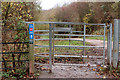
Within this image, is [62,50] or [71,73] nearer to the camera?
[71,73]

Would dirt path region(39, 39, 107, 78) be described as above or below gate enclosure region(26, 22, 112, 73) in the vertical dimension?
below

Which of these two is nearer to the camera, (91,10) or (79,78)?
(79,78)

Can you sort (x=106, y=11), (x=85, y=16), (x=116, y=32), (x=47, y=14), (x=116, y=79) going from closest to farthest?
(x=116, y=79) < (x=116, y=32) < (x=47, y=14) < (x=106, y=11) < (x=85, y=16)

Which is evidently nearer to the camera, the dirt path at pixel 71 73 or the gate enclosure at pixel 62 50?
the dirt path at pixel 71 73

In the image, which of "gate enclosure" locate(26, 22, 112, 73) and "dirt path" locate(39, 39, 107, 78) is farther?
"gate enclosure" locate(26, 22, 112, 73)

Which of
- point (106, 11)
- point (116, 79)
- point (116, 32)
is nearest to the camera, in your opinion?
point (116, 79)

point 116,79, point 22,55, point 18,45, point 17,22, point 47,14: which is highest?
point 47,14

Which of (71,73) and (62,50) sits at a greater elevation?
(62,50)

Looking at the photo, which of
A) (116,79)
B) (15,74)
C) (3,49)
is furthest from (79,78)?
(3,49)

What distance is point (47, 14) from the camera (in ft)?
38.5

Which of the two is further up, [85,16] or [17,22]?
[85,16]

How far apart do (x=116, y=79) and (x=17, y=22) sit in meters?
3.17

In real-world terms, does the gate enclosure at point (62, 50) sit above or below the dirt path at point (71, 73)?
above

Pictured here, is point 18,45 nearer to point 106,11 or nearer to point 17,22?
point 17,22
